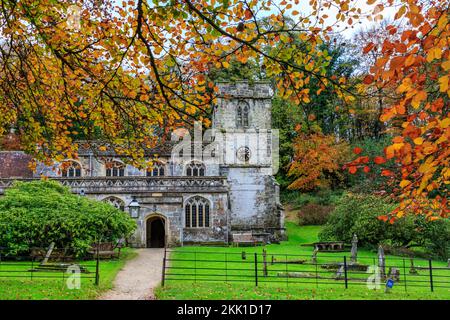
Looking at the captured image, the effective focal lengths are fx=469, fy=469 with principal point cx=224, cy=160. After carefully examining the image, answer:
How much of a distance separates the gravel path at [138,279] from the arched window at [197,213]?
5878mm

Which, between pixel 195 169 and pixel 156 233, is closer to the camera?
pixel 156 233

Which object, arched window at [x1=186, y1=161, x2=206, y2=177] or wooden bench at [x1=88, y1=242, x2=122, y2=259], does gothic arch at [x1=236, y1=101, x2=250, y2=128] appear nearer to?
arched window at [x1=186, y1=161, x2=206, y2=177]

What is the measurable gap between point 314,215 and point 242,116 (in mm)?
9703

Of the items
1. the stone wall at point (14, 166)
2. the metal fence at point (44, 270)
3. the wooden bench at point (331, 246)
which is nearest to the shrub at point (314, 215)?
the wooden bench at point (331, 246)

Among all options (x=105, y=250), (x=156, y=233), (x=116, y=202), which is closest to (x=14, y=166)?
(x=116, y=202)

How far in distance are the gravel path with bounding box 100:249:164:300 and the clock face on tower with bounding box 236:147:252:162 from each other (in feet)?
44.5

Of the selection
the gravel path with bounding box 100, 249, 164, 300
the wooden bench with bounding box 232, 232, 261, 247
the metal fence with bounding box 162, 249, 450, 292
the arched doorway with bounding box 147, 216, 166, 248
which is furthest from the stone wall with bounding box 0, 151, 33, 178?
the metal fence with bounding box 162, 249, 450, 292

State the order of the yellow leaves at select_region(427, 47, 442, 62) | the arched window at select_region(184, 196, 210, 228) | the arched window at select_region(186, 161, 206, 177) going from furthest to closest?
the arched window at select_region(186, 161, 206, 177), the arched window at select_region(184, 196, 210, 228), the yellow leaves at select_region(427, 47, 442, 62)

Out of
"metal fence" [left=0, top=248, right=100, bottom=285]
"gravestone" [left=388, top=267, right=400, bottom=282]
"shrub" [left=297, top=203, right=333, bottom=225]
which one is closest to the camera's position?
"metal fence" [left=0, top=248, right=100, bottom=285]

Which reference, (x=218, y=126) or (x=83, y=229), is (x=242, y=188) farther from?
(x=83, y=229)

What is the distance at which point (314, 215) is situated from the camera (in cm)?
3706

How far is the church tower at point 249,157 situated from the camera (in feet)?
109

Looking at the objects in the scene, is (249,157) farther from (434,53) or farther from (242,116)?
(434,53)

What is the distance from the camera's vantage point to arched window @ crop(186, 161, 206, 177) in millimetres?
34719
